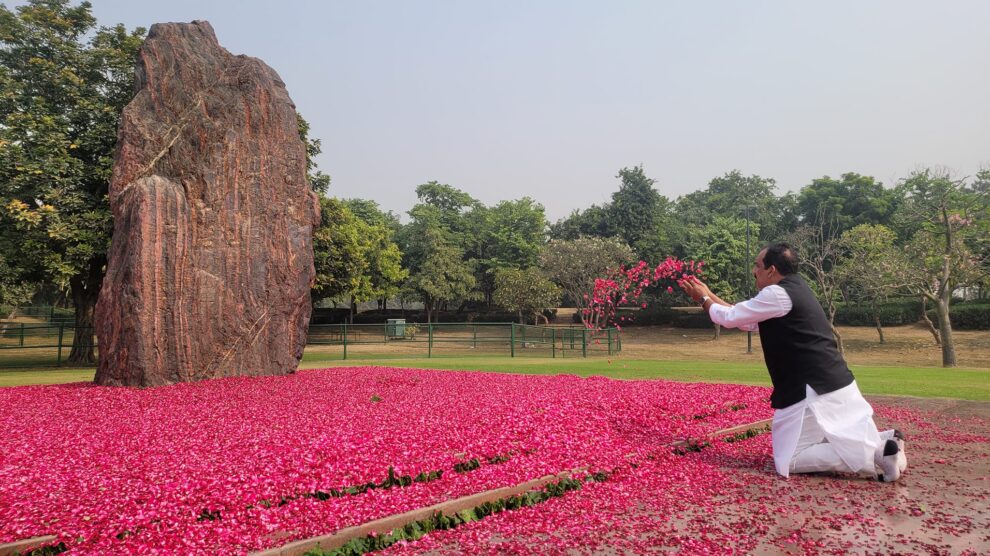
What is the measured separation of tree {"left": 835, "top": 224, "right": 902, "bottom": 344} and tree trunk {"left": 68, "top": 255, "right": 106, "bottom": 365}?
1349 inches

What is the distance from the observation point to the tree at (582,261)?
151 ft

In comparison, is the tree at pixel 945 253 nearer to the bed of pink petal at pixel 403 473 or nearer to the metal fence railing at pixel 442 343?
the metal fence railing at pixel 442 343

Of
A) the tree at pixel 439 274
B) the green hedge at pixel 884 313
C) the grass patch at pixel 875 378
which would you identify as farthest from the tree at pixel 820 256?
the tree at pixel 439 274

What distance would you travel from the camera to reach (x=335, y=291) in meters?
32.2

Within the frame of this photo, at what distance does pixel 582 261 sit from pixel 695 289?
40041 mm

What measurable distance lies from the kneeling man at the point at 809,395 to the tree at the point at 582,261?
39.5m

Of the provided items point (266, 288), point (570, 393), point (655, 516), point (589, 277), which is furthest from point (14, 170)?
point (589, 277)

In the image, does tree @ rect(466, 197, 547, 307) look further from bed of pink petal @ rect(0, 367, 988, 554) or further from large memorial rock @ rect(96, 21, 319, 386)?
bed of pink petal @ rect(0, 367, 988, 554)

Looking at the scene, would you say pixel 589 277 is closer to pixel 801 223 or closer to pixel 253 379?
pixel 801 223

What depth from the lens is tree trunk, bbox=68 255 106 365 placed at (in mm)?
23016

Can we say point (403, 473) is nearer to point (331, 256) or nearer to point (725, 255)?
point (331, 256)

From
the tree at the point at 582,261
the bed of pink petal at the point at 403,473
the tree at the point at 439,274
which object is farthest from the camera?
the tree at the point at 439,274

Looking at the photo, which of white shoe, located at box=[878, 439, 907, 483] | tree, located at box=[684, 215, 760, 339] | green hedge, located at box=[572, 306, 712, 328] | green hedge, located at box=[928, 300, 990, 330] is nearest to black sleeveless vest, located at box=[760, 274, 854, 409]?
white shoe, located at box=[878, 439, 907, 483]

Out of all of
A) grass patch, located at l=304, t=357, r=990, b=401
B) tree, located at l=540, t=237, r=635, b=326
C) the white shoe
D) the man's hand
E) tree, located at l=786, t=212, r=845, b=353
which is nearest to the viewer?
the white shoe
